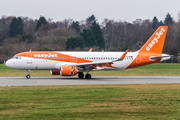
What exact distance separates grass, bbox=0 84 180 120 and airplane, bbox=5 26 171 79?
14.2m

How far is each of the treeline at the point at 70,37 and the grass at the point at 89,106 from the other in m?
48.9

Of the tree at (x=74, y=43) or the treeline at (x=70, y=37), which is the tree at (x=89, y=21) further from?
the tree at (x=74, y=43)

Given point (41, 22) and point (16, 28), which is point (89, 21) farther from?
point (16, 28)

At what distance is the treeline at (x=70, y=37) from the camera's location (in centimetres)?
8006

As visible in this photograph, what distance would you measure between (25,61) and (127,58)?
12015 millimetres

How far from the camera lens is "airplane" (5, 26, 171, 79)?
116 feet

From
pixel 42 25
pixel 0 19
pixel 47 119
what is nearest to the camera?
pixel 47 119

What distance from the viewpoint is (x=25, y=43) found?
8712 centimetres

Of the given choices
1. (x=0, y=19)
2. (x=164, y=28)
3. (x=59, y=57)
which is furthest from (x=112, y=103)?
(x=0, y=19)

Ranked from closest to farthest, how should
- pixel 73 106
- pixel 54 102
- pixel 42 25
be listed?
pixel 73 106 < pixel 54 102 < pixel 42 25

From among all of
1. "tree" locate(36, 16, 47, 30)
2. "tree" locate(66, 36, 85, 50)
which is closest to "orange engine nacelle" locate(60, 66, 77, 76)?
"tree" locate(66, 36, 85, 50)

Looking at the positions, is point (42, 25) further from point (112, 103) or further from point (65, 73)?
point (112, 103)

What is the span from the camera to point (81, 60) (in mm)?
36844

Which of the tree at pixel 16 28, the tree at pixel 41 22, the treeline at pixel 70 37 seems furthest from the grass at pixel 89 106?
the tree at pixel 41 22
